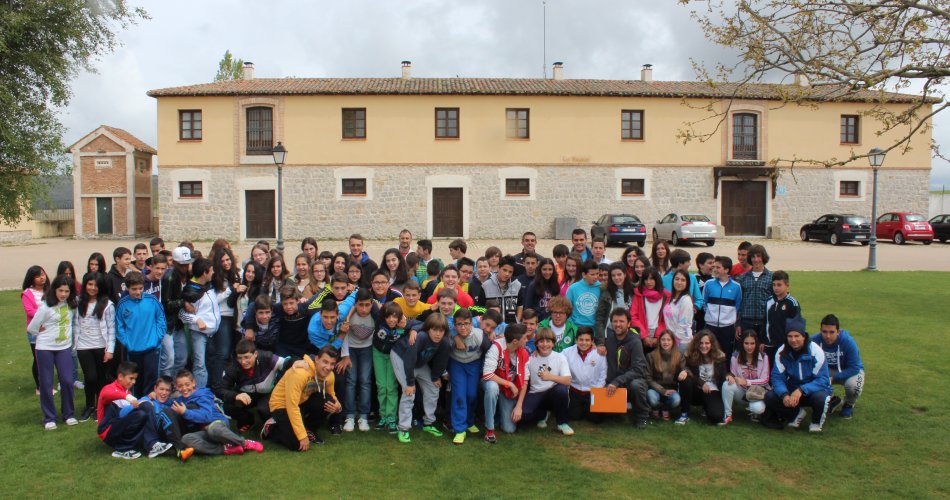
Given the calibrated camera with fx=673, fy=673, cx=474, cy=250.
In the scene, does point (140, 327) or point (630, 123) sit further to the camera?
point (630, 123)

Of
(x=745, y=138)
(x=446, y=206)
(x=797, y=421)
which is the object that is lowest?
(x=797, y=421)

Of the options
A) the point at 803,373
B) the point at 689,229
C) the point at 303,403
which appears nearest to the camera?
the point at 303,403

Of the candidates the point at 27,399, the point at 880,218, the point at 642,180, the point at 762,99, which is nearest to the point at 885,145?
the point at 880,218

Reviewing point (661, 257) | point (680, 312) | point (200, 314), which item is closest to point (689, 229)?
point (661, 257)

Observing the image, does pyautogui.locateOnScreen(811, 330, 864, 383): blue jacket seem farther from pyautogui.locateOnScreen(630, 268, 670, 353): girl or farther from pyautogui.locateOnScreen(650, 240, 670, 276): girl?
pyautogui.locateOnScreen(650, 240, 670, 276): girl

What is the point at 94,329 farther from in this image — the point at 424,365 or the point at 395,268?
the point at 424,365

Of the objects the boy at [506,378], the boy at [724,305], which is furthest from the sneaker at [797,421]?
the boy at [506,378]

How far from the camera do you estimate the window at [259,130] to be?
2817 cm

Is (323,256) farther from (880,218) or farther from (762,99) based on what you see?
(880,218)

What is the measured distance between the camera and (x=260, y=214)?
2844 centimetres

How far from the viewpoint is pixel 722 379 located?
6344 mm

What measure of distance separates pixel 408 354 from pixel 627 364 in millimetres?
2072

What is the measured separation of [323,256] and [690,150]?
24417 millimetres

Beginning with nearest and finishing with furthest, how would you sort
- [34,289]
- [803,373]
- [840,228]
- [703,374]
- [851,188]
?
[803,373] < [703,374] < [34,289] < [840,228] < [851,188]
